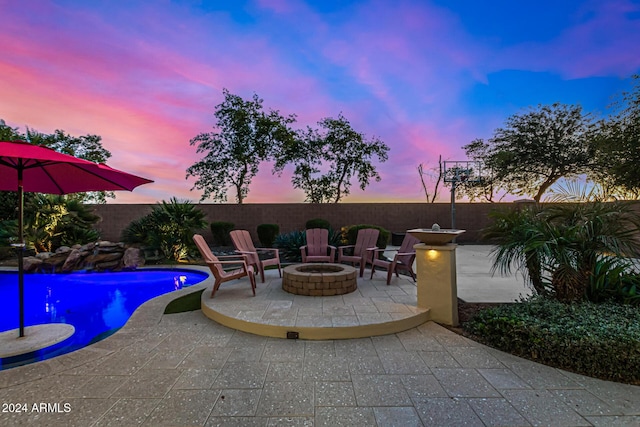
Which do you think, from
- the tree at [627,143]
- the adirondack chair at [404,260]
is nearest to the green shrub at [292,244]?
the adirondack chair at [404,260]

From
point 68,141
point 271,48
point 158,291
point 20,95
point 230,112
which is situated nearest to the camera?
point 158,291

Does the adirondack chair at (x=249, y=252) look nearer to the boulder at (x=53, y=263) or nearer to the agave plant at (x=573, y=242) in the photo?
the agave plant at (x=573, y=242)

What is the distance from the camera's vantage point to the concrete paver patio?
72.1 inches

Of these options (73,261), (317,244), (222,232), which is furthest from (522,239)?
(222,232)

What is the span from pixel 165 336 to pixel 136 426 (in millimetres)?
1547

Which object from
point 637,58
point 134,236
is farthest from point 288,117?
point 637,58

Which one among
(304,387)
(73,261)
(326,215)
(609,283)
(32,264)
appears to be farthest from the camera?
(326,215)

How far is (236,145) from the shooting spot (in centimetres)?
1380

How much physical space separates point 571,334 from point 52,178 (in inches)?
229

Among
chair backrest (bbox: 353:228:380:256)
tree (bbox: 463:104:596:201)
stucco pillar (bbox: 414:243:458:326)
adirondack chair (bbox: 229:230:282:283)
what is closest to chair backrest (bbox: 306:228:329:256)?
chair backrest (bbox: 353:228:380:256)

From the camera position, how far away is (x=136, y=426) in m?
1.74

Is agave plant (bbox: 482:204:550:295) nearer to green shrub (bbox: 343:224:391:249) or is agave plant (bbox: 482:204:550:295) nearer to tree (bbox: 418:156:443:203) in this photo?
green shrub (bbox: 343:224:391:249)

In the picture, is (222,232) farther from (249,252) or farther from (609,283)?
(609,283)

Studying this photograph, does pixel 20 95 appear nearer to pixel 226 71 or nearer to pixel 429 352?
pixel 226 71
